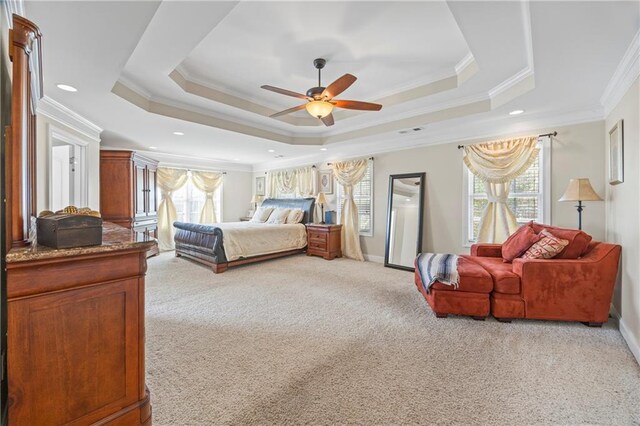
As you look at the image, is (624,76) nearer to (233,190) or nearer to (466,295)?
(466,295)

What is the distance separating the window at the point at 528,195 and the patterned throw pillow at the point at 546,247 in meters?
1.01

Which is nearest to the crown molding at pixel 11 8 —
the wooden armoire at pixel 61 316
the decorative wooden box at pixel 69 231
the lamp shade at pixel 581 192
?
the wooden armoire at pixel 61 316

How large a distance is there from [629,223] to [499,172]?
164cm

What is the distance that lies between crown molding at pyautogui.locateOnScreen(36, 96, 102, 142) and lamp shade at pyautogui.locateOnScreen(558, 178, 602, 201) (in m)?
5.84

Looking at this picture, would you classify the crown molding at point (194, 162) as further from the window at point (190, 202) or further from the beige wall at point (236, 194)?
the window at point (190, 202)

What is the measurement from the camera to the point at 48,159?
323 cm

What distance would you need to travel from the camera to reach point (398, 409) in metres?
1.58

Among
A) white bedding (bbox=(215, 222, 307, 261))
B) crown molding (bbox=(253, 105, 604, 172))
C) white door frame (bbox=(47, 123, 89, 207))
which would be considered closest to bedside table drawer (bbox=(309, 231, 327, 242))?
white bedding (bbox=(215, 222, 307, 261))

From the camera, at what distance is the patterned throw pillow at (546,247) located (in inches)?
107

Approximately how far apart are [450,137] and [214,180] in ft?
19.0

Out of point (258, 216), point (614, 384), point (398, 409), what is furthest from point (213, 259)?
point (614, 384)

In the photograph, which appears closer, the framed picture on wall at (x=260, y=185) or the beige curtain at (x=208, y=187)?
the beige curtain at (x=208, y=187)

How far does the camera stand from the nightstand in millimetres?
5629

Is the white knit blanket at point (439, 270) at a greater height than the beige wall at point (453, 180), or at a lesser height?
lesser
